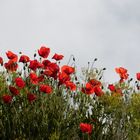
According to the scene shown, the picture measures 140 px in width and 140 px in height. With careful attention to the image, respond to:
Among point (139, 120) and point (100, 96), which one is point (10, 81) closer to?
point (100, 96)

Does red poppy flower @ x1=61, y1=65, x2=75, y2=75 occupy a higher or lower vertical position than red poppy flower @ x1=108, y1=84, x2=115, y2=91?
higher

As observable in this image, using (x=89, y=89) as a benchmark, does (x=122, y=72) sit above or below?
above

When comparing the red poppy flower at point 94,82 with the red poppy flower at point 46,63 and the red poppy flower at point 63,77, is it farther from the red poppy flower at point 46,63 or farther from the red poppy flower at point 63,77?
the red poppy flower at point 46,63

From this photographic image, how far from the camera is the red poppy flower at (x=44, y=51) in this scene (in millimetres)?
8867

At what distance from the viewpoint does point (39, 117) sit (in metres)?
8.62

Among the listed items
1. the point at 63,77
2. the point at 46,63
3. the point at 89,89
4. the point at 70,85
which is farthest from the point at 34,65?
the point at 89,89

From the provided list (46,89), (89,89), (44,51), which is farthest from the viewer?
(44,51)

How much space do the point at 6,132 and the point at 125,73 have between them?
2.08 meters

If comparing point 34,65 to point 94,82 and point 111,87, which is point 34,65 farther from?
point 111,87

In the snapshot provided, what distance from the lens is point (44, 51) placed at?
8.89m

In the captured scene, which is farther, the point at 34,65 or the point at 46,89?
the point at 34,65

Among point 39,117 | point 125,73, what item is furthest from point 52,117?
point 125,73

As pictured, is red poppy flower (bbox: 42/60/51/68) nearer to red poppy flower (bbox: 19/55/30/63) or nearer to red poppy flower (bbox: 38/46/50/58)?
red poppy flower (bbox: 38/46/50/58)

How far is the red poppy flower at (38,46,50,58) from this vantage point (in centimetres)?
887
